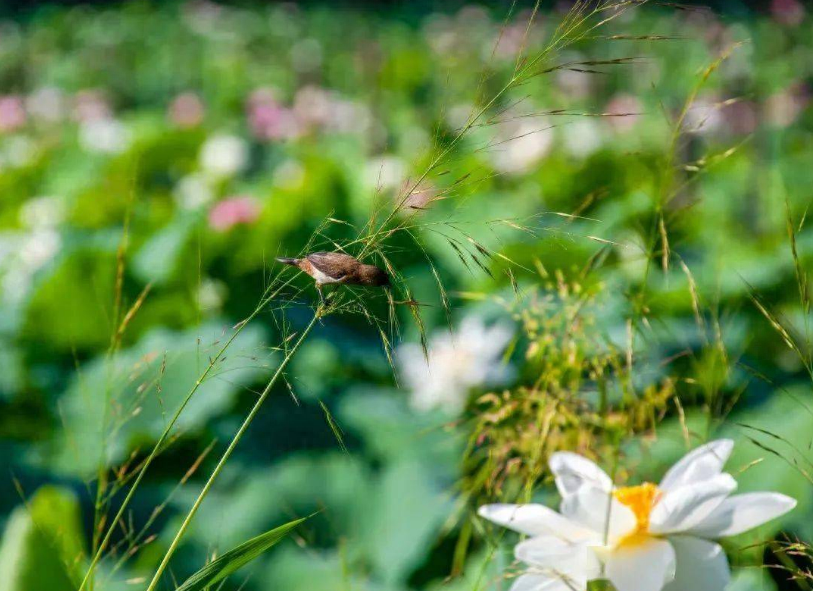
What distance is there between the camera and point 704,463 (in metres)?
0.60

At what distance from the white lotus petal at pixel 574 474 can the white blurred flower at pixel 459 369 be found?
84cm

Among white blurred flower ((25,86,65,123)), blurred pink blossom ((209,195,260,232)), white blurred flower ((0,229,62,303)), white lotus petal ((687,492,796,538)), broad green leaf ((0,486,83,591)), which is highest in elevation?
white lotus petal ((687,492,796,538))

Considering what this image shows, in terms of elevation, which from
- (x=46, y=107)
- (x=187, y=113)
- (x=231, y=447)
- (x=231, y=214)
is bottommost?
(x=46, y=107)

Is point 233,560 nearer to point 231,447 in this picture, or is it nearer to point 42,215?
point 231,447

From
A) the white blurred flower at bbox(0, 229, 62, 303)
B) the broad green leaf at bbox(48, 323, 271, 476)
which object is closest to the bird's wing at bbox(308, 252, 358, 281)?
the broad green leaf at bbox(48, 323, 271, 476)

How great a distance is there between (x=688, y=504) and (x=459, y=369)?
98 cm

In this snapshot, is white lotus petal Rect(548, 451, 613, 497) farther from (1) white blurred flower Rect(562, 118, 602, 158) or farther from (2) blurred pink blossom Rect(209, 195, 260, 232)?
(1) white blurred flower Rect(562, 118, 602, 158)

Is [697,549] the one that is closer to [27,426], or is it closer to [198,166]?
[27,426]

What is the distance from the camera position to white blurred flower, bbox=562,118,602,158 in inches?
135

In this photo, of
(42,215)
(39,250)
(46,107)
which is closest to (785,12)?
(46,107)

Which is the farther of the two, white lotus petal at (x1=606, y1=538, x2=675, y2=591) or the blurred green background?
the blurred green background

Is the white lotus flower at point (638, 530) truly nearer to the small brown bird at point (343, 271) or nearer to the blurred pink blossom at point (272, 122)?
the small brown bird at point (343, 271)

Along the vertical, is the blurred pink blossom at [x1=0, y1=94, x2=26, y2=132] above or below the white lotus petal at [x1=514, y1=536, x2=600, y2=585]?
below

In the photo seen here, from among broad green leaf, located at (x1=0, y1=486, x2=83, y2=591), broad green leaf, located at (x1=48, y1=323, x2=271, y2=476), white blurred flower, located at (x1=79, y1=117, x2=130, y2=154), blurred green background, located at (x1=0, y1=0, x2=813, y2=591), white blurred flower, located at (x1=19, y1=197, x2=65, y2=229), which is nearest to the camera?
broad green leaf, located at (x1=0, y1=486, x2=83, y2=591)
